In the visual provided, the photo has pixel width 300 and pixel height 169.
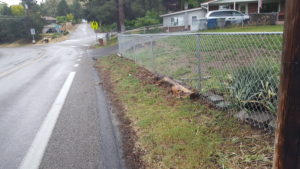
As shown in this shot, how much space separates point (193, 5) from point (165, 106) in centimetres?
4110

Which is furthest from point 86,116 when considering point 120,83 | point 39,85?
point 39,85

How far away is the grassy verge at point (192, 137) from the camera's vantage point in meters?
2.89

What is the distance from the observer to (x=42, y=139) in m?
3.96

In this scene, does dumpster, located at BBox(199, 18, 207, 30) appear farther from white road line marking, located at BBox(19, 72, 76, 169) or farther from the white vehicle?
white road line marking, located at BBox(19, 72, 76, 169)

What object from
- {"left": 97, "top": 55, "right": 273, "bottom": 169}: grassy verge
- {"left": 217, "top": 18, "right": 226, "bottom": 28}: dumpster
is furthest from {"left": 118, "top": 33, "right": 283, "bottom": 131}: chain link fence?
{"left": 217, "top": 18, "right": 226, "bottom": 28}: dumpster

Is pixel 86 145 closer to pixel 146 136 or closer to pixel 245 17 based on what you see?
pixel 146 136

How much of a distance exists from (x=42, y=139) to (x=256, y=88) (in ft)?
11.4

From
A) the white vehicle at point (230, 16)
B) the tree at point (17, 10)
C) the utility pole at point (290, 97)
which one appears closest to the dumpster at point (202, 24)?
the white vehicle at point (230, 16)

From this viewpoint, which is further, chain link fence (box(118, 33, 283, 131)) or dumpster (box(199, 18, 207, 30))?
dumpster (box(199, 18, 207, 30))

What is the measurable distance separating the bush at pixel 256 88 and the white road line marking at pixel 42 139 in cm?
308

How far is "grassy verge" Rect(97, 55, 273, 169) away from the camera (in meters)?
2.89

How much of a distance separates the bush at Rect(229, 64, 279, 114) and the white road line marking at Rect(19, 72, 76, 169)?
308cm

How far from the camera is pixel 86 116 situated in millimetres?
4977

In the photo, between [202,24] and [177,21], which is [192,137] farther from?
[177,21]
